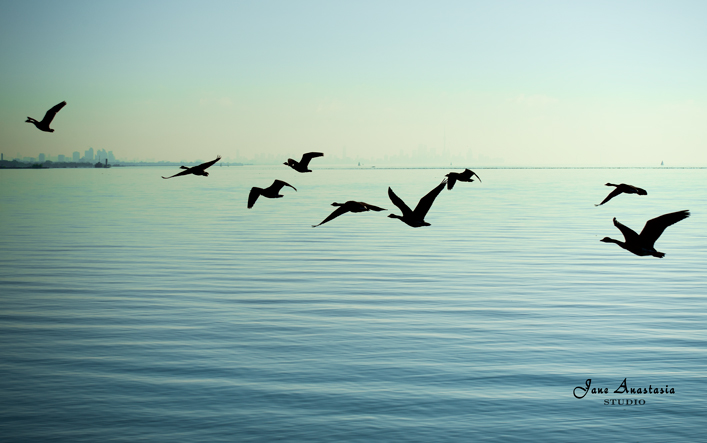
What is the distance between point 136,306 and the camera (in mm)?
25844

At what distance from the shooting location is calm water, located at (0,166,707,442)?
1526 cm

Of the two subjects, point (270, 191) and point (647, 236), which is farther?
point (270, 191)

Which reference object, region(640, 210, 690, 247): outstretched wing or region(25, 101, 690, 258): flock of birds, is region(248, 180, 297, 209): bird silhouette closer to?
region(25, 101, 690, 258): flock of birds

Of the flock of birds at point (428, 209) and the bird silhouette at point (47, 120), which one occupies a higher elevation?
the bird silhouette at point (47, 120)

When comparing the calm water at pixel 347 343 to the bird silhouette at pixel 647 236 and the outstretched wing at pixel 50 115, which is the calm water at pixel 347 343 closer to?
the bird silhouette at pixel 647 236

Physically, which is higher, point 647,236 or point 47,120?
point 47,120

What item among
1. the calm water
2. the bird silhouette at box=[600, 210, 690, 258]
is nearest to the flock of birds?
the bird silhouette at box=[600, 210, 690, 258]

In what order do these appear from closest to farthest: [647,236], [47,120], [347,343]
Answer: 1. [647,236]
2. [347,343]
3. [47,120]

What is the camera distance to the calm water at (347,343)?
15258 mm

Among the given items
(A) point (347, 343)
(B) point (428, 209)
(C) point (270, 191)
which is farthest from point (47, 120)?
(B) point (428, 209)

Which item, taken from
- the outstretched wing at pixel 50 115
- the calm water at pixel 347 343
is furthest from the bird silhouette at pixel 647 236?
the outstretched wing at pixel 50 115

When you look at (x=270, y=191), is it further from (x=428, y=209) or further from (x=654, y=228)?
(x=654, y=228)

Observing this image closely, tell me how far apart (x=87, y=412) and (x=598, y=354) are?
41.2 feet

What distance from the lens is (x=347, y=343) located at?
20406 millimetres
